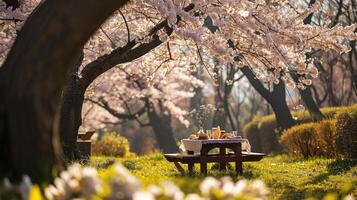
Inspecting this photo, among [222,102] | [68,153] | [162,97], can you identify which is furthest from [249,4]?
[222,102]

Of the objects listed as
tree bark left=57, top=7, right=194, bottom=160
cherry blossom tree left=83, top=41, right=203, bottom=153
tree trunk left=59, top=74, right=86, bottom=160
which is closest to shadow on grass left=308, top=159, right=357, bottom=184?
tree bark left=57, top=7, right=194, bottom=160

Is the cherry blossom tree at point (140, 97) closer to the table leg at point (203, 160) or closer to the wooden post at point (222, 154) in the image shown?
the wooden post at point (222, 154)

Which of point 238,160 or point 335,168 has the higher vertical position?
point 238,160

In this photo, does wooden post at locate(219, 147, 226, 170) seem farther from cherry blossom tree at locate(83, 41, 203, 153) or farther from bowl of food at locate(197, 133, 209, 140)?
cherry blossom tree at locate(83, 41, 203, 153)

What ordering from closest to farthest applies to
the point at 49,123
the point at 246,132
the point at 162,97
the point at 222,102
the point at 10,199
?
the point at 10,199 → the point at 49,123 → the point at 246,132 → the point at 162,97 → the point at 222,102

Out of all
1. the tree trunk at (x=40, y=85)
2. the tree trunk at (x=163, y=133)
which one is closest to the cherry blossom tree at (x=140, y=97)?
the tree trunk at (x=163, y=133)

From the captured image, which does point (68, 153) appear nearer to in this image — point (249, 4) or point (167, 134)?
point (249, 4)

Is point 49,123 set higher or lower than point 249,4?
lower

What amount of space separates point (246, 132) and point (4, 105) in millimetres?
22349

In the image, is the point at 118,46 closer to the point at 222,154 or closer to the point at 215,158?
the point at 222,154

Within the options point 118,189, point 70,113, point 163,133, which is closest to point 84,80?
point 70,113

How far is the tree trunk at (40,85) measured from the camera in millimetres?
4992

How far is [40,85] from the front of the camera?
16.5 feet

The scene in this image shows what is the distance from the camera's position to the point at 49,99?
5.10 m
